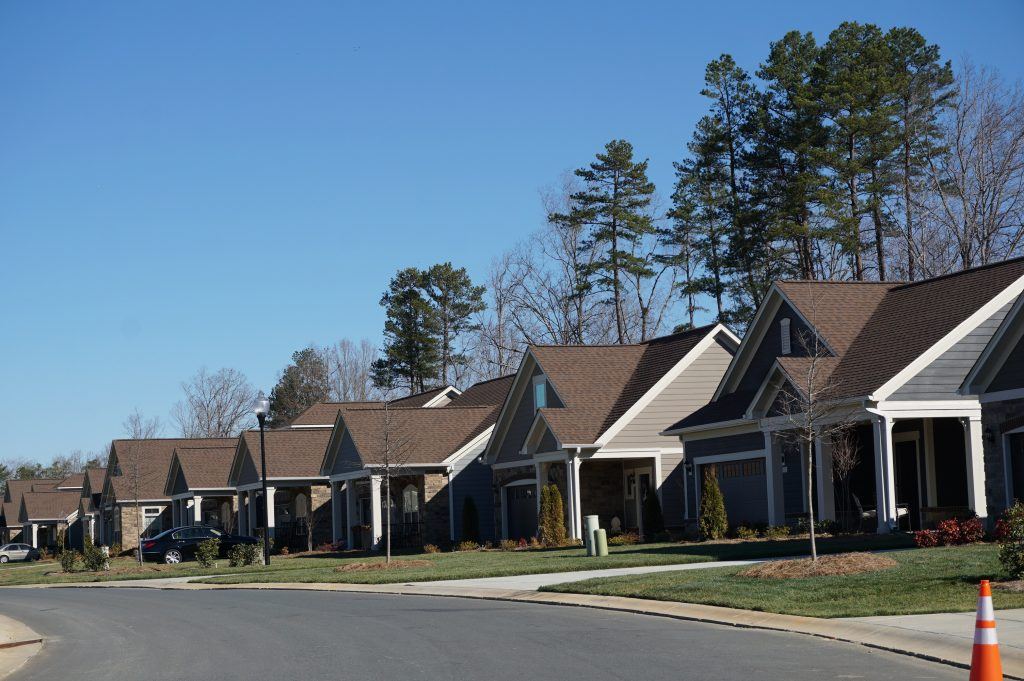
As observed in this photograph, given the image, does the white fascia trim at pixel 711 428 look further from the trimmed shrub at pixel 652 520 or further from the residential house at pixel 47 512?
the residential house at pixel 47 512

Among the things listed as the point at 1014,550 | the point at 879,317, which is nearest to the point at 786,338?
the point at 879,317

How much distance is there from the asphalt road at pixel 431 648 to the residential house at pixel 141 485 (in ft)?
149

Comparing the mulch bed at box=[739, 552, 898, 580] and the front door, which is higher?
the front door

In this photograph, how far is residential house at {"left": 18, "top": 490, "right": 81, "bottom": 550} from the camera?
3642 inches

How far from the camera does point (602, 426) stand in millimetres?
38281

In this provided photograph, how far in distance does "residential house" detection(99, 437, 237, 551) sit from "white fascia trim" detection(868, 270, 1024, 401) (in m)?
46.7

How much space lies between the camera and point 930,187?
168ft

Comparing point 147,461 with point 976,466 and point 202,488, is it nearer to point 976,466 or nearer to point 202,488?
point 202,488

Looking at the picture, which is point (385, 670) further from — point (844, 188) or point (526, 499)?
point (844, 188)

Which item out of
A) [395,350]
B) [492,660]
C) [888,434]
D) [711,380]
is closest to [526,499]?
[711,380]

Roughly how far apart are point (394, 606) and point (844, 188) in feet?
120

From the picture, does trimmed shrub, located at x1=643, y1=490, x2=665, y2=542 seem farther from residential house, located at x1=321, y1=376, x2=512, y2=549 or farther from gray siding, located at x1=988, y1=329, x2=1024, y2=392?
gray siding, located at x1=988, y1=329, x2=1024, y2=392

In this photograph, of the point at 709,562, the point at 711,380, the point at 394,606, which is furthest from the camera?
the point at 711,380

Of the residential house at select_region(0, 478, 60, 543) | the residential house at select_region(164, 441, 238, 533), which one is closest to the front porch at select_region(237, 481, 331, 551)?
the residential house at select_region(164, 441, 238, 533)
